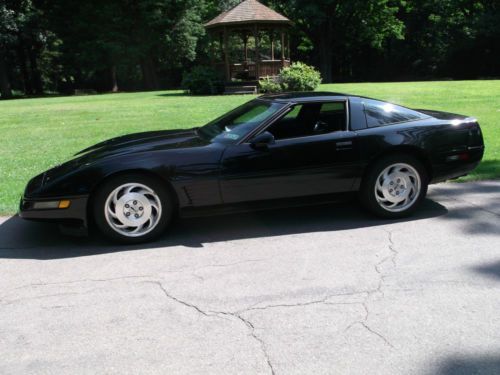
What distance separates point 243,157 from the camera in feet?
15.0

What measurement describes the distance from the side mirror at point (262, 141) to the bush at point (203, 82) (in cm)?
1846

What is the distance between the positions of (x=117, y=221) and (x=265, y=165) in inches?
56.9

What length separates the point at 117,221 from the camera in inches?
173

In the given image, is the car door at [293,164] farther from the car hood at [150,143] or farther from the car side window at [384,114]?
the car hood at [150,143]

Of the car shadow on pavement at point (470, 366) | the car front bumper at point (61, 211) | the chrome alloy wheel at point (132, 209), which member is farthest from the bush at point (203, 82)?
the car shadow on pavement at point (470, 366)

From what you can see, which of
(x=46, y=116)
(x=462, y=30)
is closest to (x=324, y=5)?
(x=462, y=30)

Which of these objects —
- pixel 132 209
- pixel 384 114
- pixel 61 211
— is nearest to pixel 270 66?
pixel 384 114

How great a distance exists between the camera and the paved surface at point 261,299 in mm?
2648

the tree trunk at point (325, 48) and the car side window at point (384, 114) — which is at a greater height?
the tree trunk at point (325, 48)

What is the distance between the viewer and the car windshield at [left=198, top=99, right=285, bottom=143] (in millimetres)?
4805

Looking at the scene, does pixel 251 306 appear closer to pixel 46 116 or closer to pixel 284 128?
pixel 284 128

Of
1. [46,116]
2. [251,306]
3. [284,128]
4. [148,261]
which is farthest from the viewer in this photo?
[46,116]

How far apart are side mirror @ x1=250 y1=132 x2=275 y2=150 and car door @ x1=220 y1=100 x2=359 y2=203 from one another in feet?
0.07

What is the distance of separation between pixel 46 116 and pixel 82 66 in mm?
28913
